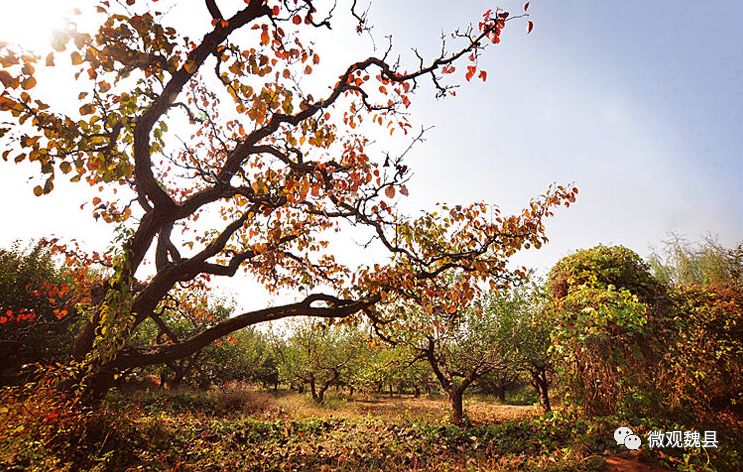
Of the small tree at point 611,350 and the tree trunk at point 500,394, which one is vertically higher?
the small tree at point 611,350

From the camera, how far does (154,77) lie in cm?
587

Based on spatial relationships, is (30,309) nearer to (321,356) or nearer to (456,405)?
(321,356)

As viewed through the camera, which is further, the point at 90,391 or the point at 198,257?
the point at 198,257

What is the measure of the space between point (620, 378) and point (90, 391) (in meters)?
10.4

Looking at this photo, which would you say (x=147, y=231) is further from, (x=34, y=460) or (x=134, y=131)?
(x=34, y=460)

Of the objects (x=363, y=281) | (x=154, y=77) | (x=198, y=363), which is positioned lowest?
(x=198, y=363)

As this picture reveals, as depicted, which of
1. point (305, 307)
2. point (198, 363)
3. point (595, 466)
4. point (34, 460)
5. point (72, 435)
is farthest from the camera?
point (198, 363)

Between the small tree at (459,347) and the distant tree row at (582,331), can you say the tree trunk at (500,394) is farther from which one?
Result: the small tree at (459,347)

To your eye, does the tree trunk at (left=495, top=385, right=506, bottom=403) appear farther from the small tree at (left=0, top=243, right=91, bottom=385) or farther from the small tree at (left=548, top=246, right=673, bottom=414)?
the small tree at (left=0, top=243, right=91, bottom=385)

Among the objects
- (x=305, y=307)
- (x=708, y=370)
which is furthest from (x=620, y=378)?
(x=305, y=307)

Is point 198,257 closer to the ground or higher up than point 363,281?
higher up

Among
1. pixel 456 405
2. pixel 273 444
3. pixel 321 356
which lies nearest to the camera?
pixel 273 444

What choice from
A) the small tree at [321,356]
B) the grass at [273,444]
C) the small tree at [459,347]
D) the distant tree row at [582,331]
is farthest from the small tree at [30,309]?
the small tree at [459,347]

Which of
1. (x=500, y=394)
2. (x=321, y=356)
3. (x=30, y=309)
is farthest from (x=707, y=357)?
(x=30, y=309)
